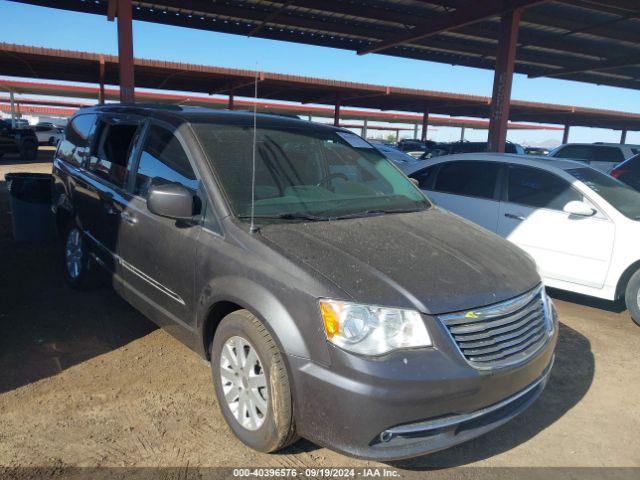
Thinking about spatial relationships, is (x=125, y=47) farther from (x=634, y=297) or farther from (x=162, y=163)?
(x=634, y=297)

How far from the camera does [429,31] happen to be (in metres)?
12.9

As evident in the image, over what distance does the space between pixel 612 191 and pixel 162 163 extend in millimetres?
4642

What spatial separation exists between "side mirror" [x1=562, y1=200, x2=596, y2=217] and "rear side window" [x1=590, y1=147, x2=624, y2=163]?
10682 millimetres

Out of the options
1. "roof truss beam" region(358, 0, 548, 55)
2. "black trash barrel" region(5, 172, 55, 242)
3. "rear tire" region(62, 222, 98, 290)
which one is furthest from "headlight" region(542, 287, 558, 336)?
"roof truss beam" region(358, 0, 548, 55)

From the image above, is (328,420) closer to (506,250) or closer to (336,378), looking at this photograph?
(336,378)

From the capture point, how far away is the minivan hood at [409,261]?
92.4 inches

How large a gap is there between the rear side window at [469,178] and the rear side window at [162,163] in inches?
153

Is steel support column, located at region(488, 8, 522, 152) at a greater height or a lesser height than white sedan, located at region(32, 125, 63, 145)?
greater

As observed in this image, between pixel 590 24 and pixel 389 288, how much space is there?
14.2 m

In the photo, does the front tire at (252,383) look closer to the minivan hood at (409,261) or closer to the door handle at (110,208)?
the minivan hood at (409,261)

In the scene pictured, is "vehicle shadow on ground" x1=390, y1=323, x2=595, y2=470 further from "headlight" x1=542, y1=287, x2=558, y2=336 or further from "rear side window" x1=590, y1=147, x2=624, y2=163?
"rear side window" x1=590, y1=147, x2=624, y2=163

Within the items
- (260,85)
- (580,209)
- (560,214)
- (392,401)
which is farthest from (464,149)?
(392,401)

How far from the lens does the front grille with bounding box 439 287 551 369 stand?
2.33 metres

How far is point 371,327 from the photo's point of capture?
2250mm
